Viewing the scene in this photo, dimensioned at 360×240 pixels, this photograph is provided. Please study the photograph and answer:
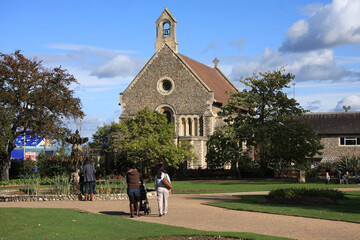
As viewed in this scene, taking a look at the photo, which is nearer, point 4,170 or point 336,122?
point 4,170

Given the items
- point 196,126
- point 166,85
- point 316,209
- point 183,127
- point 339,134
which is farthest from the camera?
point 339,134

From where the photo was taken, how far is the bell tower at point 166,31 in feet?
178

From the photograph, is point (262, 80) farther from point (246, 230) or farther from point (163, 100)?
point (246, 230)

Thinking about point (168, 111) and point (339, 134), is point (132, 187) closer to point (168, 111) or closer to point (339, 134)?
point (168, 111)

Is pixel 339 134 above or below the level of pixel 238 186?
above

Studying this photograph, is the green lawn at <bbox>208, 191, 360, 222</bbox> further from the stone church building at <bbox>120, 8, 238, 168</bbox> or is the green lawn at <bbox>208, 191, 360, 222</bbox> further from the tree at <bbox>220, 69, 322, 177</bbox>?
the stone church building at <bbox>120, 8, 238, 168</bbox>

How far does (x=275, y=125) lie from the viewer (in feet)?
128

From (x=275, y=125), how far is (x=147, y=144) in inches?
421

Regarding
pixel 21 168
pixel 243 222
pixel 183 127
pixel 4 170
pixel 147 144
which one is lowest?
pixel 243 222

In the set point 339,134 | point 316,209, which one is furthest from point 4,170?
point 339,134

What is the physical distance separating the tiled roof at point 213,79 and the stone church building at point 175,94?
1.00 m

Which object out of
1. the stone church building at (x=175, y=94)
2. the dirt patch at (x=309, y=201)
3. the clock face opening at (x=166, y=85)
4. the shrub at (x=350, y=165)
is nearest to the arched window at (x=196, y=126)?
the stone church building at (x=175, y=94)

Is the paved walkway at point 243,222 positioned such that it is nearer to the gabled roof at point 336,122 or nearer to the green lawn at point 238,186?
the green lawn at point 238,186

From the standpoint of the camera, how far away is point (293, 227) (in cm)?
1313
